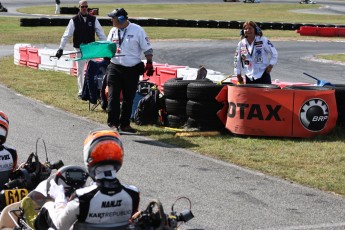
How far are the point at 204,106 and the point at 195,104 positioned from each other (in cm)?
15

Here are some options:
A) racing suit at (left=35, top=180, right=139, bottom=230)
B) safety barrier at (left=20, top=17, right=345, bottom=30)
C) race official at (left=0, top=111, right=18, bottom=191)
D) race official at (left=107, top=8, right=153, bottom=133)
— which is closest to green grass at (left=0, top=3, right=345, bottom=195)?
race official at (left=107, top=8, right=153, bottom=133)

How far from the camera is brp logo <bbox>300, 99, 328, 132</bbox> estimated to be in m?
11.2

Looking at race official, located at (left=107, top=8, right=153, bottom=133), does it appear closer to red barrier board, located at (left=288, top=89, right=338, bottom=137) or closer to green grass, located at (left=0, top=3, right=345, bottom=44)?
red barrier board, located at (left=288, top=89, right=338, bottom=137)

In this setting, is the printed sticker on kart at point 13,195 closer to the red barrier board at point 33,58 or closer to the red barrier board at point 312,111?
the red barrier board at point 312,111

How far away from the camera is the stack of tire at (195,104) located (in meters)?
11.8

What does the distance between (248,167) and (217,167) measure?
372 mm

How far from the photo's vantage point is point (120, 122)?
1220 centimetres

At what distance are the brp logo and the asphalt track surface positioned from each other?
1728 millimetres

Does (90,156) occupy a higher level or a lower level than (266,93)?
higher

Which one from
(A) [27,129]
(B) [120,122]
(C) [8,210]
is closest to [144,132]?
(B) [120,122]

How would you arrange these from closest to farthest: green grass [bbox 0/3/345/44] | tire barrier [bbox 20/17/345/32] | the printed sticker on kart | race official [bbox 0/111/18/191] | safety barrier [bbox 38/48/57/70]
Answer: the printed sticker on kart < race official [bbox 0/111/18/191] < safety barrier [bbox 38/48/57/70] < green grass [bbox 0/3/345/44] < tire barrier [bbox 20/17/345/32]

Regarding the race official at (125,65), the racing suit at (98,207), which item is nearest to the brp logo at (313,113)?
the race official at (125,65)

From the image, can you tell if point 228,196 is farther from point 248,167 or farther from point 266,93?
point 266,93

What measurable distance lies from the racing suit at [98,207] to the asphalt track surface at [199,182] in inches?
81.7
